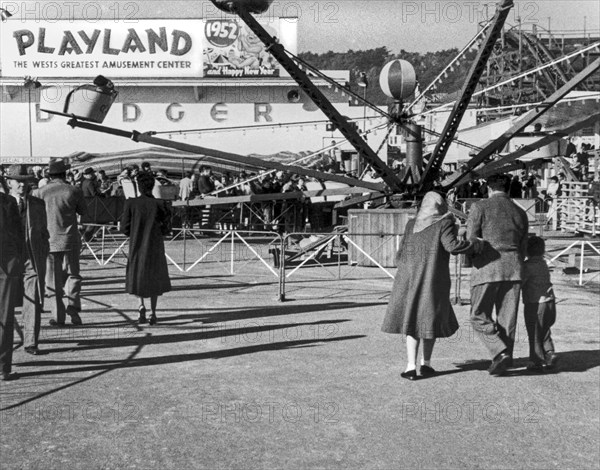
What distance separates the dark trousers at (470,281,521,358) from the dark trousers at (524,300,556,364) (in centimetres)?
32

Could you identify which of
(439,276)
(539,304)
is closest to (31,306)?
(439,276)

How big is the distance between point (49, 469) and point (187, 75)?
35.8m

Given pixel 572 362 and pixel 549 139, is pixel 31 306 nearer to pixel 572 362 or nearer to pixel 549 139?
pixel 572 362

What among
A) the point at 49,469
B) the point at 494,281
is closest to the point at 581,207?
the point at 494,281

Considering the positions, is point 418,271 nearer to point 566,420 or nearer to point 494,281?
point 494,281

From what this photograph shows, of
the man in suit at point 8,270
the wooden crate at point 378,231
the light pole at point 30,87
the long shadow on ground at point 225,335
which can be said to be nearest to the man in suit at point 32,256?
the long shadow on ground at point 225,335

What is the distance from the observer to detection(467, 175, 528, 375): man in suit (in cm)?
735

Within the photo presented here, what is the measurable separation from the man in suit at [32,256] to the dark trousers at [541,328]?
4.56 meters

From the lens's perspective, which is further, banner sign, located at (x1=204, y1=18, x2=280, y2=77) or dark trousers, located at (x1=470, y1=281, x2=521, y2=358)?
banner sign, located at (x1=204, y1=18, x2=280, y2=77)

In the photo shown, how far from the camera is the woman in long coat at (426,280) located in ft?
23.5

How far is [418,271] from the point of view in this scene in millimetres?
7215

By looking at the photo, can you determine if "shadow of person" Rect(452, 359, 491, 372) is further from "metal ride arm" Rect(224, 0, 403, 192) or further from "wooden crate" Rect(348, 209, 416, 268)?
"wooden crate" Rect(348, 209, 416, 268)

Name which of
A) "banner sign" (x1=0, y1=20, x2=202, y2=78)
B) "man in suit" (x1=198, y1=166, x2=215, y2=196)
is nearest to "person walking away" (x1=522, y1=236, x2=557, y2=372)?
"man in suit" (x1=198, y1=166, x2=215, y2=196)

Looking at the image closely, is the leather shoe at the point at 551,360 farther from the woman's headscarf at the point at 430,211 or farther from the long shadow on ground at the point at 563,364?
the woman's headscarf at the point at 430,211
